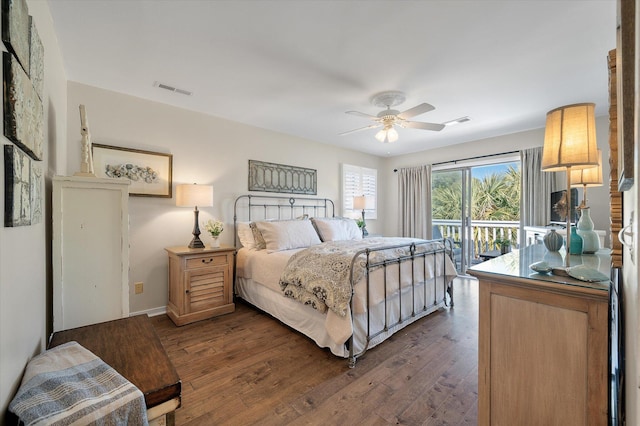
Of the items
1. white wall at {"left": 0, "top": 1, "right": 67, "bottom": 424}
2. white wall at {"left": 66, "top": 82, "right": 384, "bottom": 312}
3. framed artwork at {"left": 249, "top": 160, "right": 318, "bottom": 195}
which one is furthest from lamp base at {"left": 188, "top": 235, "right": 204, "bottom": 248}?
white wall at {"left": 0, "top": 1, "right": 67, "bottom": 424}

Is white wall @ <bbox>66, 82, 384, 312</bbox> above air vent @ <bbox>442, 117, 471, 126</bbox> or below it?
below

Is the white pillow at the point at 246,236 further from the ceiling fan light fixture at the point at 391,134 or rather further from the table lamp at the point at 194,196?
the ceiling fan light fixture at the point at 391,134

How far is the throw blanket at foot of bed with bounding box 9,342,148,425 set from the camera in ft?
2.44

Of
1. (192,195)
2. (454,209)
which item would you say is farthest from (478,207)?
(192,195)

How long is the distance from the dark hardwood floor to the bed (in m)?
0.17

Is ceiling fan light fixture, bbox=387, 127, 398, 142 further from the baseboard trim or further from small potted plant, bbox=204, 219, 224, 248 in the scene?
the baseboard trim

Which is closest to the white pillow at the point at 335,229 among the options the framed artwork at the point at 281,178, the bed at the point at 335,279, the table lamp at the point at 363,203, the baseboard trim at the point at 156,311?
the bed at the point at 335,279

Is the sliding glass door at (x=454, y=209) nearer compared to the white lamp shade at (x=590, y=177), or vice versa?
the white lamp shade at (x=590, y=177)

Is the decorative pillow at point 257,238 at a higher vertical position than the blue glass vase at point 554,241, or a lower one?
lower

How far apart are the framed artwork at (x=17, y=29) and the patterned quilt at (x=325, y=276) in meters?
2.07

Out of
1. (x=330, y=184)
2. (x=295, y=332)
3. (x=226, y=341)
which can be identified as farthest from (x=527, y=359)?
(x=330, y=184)

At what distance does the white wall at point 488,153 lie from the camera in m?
3.61

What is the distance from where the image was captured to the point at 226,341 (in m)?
2.59

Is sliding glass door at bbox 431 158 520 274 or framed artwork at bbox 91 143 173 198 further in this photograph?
sliding glass door at bbox 431 158 520 274
